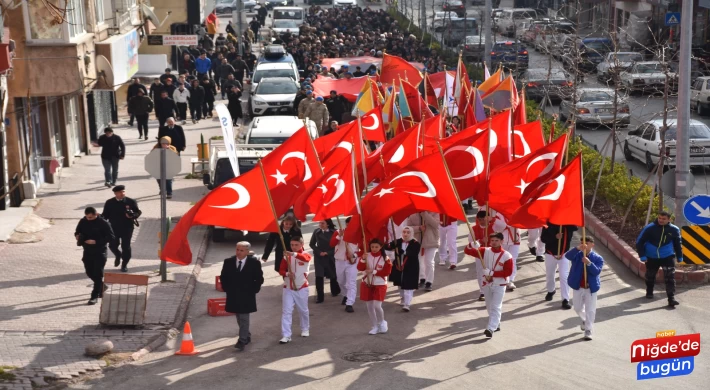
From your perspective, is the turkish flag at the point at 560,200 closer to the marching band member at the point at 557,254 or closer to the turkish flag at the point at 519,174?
the turkish flag at the point at 519,174

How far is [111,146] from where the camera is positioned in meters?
26.1

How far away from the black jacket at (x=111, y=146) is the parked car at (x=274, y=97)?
1075 cm

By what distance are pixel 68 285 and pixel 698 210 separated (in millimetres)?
9764

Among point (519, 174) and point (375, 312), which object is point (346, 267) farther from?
point (519, 174)

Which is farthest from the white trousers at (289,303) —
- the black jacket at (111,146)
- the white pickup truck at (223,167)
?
the black jacket at (111,146)

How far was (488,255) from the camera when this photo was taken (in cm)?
1590

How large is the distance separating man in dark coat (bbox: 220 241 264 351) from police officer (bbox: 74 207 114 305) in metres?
2.99

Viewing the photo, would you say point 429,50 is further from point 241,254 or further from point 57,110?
point 241,254

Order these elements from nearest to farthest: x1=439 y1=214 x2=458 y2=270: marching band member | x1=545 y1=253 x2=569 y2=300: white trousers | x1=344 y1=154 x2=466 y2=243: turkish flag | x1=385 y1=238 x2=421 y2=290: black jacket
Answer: x1=344 y1=154 x2=466 y2=243: turkish flag → x1=385 y1=238 x2=421 y2=290: black jacket → x1=545 y1=253 x2=569 y2=300: white trousers → x1=439 y1=214 x2=458 y2=270: marching band member


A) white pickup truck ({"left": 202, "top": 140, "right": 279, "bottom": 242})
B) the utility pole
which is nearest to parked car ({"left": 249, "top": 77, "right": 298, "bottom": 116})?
white pickup truck ({"left": 202, "top": 140, "right": 279, "bottom": 242})

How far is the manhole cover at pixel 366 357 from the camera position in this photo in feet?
48.5

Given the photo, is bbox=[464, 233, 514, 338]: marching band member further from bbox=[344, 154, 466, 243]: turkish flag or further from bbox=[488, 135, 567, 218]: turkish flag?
bbox=[488, 135, 567, 218]: turkish flag

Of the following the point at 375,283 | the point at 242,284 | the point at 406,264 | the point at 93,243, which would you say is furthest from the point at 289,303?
the point at 93,243

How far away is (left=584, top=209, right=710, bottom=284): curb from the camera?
61.3 ft
